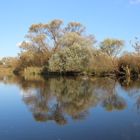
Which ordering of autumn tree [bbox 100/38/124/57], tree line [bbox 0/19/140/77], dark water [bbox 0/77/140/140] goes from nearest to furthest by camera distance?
dark water [bbox 0/77/140/140], tree line [bbox 0/19/140/77], autumn tree [bbox 100/38/124/57]

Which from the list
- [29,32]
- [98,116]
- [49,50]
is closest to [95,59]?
[49,50]

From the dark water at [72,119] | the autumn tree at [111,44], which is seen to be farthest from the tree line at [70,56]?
the dark water at [72,119]

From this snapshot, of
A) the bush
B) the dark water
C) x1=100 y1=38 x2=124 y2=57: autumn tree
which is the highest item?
x1=100 y1=38 x2=124 y2=57: autumn tree

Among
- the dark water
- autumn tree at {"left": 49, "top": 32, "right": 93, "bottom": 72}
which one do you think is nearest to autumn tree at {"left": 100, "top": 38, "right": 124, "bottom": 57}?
autumn tree at {"left": 49, "top": 32, "right": 93, "bottom": 72}

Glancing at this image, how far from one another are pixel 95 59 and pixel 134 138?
31276mm

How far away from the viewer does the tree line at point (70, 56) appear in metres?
35.0

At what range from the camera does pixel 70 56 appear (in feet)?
128

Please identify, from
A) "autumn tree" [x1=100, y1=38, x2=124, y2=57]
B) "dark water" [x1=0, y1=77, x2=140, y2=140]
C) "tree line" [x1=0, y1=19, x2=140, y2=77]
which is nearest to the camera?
"dark water" [x1=0, y1=77, x2=140, y2=140]

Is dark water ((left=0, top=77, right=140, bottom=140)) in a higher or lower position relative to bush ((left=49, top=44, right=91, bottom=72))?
lower

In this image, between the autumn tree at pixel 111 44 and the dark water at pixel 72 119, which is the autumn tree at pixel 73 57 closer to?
the autumn tree at pixel 111 44

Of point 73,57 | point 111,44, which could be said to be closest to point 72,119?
point 73,57

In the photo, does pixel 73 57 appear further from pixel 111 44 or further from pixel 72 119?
pixel 72 119

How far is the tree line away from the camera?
115 feet

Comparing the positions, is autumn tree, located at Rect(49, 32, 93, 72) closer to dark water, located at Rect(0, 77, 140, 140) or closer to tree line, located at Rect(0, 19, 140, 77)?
tree line, located at Rect(0, 19, 140, 77)
